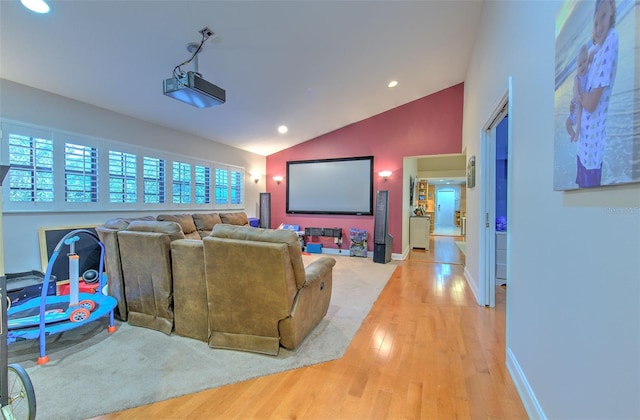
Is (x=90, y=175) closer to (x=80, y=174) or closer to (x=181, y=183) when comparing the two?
(x=80, y=174)

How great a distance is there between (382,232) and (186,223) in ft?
12.7

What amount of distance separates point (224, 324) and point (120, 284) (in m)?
1.31

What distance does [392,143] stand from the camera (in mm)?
6117

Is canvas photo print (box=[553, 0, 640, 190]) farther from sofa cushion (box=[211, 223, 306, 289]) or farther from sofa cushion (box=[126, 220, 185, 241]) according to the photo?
sofa cushion (box=[126, 220, 185, 241])

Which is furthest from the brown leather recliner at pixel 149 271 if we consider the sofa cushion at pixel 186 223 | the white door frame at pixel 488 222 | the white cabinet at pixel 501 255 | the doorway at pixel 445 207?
the doorway at pixel 445 207

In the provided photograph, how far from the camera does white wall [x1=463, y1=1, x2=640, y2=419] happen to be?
0.91 meters

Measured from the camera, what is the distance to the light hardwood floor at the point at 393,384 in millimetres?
1587

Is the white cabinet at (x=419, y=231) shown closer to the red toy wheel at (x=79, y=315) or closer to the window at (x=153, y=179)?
the window at (x=153, y=179)

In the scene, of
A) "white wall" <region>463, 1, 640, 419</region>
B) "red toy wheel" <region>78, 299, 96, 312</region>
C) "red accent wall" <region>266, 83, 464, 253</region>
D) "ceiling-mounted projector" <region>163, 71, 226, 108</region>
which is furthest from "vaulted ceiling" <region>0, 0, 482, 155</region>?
"red toy wheel" <region>78, 299, 96, 312</region>

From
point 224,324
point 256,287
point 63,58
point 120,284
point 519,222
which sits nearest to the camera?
point 519,222

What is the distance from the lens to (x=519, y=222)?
1908 mm

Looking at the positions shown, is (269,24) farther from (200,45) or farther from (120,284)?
(120,284)

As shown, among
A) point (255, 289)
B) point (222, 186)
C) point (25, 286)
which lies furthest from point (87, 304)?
point (222, 186)

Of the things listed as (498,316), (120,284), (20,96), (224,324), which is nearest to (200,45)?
(20,96)
